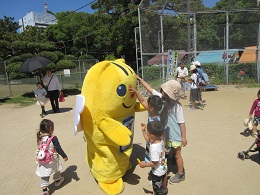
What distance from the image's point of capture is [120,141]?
276cm

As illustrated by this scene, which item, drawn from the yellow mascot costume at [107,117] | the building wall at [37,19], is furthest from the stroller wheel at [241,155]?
the building wall at [37,19]

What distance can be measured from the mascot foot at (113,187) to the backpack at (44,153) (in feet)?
2.66

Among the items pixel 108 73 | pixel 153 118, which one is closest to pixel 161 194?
pixel 153 118

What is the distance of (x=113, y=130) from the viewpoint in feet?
9.39

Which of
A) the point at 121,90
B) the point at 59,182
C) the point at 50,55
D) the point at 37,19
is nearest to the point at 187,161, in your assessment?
the point at 121,90

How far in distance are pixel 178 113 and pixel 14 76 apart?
10723 mm

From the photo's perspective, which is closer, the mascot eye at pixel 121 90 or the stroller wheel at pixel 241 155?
the mascot eye at pixel 121 90

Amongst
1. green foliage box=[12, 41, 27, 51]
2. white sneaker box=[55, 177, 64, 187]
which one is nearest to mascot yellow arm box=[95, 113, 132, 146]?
white sneaker box=[55, 177, 64, 187]

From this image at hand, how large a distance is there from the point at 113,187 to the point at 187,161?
5.00 ft

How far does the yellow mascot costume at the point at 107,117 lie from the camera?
2891 mm

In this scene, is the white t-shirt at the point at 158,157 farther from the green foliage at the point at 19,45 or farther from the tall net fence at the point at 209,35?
the green foliage at the point at 19,45

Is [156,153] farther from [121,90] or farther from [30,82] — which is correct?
[30,82]

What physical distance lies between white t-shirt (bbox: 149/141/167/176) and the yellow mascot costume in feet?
1.07

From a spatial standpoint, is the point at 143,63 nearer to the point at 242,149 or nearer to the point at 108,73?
the point at 242,149
